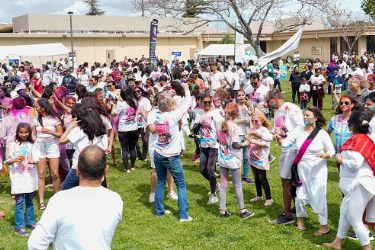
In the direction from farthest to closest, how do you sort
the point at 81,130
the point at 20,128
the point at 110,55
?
1. the point at 110,55
2. the point at 20,128
3. the point at 81,130

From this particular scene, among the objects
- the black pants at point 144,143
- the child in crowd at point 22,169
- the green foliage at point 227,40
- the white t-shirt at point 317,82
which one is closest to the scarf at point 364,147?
the child in crowd at point 22,169

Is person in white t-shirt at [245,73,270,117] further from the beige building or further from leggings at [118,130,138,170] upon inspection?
the beige building

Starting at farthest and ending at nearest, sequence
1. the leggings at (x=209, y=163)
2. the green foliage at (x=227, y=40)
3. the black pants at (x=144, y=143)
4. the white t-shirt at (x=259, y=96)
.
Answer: the green foliage at (x=227, y=40), the white t-shirt at (x=259, y=96), the black pants at (x=144, y=143), the leggings at (x=209, y=163)

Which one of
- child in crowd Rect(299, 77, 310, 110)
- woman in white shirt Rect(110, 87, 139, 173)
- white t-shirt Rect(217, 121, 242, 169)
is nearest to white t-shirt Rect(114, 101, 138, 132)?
woman in white shirt Rect(110, 87, 139, 173)

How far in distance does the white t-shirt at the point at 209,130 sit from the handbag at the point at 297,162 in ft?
5.44

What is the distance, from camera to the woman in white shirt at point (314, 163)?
207 inches

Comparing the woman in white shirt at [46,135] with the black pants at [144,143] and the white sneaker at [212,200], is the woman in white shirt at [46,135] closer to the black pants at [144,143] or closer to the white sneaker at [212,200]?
the white sneaker at [212,200]

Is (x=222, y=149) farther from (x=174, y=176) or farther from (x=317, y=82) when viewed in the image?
(x=317, y=82)

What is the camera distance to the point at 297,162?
538 cm

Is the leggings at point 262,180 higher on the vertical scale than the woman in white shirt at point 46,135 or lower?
lower


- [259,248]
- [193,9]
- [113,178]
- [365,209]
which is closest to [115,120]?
[113,178]

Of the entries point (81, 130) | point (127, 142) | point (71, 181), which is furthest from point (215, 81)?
point (71, 181)

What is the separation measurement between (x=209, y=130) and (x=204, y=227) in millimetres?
1671

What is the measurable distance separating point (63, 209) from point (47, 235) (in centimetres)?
18
